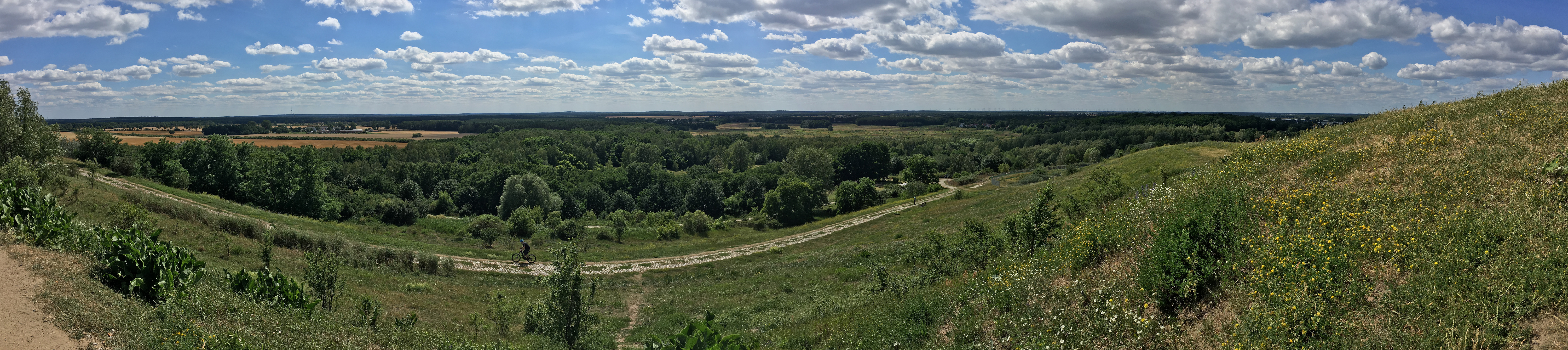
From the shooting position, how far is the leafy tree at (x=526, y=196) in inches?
2790

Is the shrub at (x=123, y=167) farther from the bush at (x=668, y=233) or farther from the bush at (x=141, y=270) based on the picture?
the bush at (x=141, y=270)

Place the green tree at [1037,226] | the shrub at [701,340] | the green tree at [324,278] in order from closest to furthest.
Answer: the shrub at [701,340]
the green tree at [324,278]
the green tree at [1037,226]

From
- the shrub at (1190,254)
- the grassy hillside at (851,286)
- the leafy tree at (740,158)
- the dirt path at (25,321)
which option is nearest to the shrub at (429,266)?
the grassy hillside at (851,286)

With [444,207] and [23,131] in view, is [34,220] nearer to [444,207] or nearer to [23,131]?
[23,131]

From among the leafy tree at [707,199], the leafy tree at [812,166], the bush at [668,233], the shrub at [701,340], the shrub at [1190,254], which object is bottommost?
the leafy tree at [707,199]

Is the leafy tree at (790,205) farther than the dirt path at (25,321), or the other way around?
the leafy tree at (790,205)

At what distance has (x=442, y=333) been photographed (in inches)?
545

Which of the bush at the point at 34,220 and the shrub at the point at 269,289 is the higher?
the bush at the point at 34,220

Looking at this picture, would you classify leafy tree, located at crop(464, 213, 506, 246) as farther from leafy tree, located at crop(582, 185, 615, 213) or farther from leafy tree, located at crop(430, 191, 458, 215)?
leafy tree, located at crop(430, 191, 458, 215)

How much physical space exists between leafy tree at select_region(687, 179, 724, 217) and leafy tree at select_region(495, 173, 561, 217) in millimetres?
17988

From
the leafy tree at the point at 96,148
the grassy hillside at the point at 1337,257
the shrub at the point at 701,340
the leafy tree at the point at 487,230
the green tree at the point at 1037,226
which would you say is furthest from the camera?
the leafy tree at the point at 96,148

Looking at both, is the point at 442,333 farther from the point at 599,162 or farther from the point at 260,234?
the point at 599,162

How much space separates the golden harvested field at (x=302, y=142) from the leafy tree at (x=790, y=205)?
220 feet

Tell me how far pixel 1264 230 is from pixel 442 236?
43.5 metres
